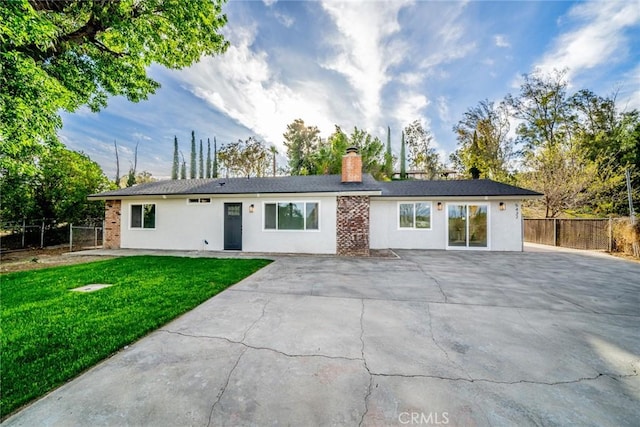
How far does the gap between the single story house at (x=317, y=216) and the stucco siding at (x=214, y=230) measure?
0.04 m

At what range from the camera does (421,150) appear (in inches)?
1099

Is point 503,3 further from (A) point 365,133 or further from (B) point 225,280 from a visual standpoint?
(A) point 365,133

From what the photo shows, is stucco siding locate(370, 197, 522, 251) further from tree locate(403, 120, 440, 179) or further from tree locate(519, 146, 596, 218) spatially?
tree locate(403, 120, 440, 179)

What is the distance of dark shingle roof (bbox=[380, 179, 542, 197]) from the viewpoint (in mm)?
10125

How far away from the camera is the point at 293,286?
5.18m

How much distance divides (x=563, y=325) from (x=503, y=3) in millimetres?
9802

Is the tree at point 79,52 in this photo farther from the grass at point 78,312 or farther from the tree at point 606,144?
the tree at point 606,144

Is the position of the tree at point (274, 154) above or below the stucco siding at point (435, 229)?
above

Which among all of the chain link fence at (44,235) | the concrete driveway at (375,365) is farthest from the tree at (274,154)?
the concrete driveway at (375,365)

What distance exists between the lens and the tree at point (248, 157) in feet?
88.8

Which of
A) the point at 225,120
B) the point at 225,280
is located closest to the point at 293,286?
the point at 225,280

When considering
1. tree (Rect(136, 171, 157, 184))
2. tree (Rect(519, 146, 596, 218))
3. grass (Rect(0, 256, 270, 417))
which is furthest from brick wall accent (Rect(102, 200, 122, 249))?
tree (Rect(136, 171, 157, 184))

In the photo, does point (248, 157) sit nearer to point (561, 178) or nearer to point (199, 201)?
point (199, 201)

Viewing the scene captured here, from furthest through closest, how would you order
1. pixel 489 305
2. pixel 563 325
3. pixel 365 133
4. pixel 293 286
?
pixel 365 133
pixel 293 286
pixel 489 305
pixel 563 325
